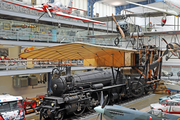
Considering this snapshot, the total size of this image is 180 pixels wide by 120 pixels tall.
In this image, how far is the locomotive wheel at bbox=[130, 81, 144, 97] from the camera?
1326cm

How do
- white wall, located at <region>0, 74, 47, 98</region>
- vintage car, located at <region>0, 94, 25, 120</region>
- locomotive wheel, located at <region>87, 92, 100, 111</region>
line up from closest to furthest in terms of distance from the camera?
1. vintage car, located at <region>0, 94, 25, 120</region>
2. locomotive wheel, located at <region>87, 92, 100, 111</region>
3. white wall, located at <region>0, 74, 47, 98</region>

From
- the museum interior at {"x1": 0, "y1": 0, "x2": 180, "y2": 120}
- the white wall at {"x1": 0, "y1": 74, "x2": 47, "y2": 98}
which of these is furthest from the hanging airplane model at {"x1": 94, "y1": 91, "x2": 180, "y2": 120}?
the white wall at {"x1": 0, "y1": 74, "x2": 47, "y2": 98}

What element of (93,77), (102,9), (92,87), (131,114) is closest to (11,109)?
(92,87)

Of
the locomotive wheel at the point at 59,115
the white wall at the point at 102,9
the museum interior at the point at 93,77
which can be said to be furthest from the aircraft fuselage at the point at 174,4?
the white wall at the point at 102,9

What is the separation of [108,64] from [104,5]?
24.6m

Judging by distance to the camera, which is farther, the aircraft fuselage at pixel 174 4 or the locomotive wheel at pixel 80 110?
the locomotive wheel at pixel 80 110

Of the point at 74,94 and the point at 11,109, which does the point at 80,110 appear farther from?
the point at 11,109

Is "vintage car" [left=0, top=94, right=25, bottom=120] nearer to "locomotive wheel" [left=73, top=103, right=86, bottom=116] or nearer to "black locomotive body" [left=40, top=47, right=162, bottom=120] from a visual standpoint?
"black locomotive body" [left=40, top=47, right=162, bottom=120]

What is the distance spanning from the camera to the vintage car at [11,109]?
9266mm

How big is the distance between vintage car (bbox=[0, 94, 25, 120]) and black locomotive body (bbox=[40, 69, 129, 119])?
126cm

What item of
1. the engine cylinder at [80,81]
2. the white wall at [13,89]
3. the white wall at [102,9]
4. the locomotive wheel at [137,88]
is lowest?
the white wall at [13,89]

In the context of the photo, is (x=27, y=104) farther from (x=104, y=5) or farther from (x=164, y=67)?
(x=104, y=5)

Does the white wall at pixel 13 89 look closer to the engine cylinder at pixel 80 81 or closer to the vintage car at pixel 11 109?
the engine cylinder at pixel 80 81

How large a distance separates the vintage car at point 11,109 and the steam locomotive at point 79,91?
1266 millimetres
